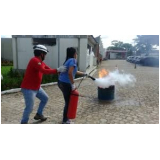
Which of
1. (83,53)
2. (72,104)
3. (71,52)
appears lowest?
(72,104)

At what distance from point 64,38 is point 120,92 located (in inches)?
286

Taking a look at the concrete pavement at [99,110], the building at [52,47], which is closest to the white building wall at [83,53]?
the building at [52,47]

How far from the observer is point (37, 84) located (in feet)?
12.0

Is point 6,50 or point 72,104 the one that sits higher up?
point 6,50

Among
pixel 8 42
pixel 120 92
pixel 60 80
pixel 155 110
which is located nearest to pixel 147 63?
pixel 8 42

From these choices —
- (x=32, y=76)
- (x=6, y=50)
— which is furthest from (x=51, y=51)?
(x=6, y=50)

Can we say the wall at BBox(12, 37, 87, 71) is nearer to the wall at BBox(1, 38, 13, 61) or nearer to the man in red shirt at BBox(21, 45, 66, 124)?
the man in red shirt at BBox(21, 45, 66, 124)

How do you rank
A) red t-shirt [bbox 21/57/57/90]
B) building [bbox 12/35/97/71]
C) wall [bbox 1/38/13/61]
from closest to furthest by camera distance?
1. red t-shirt [bbox 21/57/57/90]
2. building [bbox 12/35/97/71]
3. wall [bbox 1/38/13/61]

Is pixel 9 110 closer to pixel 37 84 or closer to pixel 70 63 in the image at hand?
pixel 37 84

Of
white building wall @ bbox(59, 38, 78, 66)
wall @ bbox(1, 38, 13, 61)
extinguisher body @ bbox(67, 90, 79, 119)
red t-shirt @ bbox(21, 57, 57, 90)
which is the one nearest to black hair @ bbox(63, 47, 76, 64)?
red t-shirt @ bbox(21, 57, 57, 90)

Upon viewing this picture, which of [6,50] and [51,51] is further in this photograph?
[6,50]

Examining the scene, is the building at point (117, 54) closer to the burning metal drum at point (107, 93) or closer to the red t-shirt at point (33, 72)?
the burning metal drum at point (107, 93)

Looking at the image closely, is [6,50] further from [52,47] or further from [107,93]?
[107,93]

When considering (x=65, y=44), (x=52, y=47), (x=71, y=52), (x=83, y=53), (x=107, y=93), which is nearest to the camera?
(x=71, y=52)
